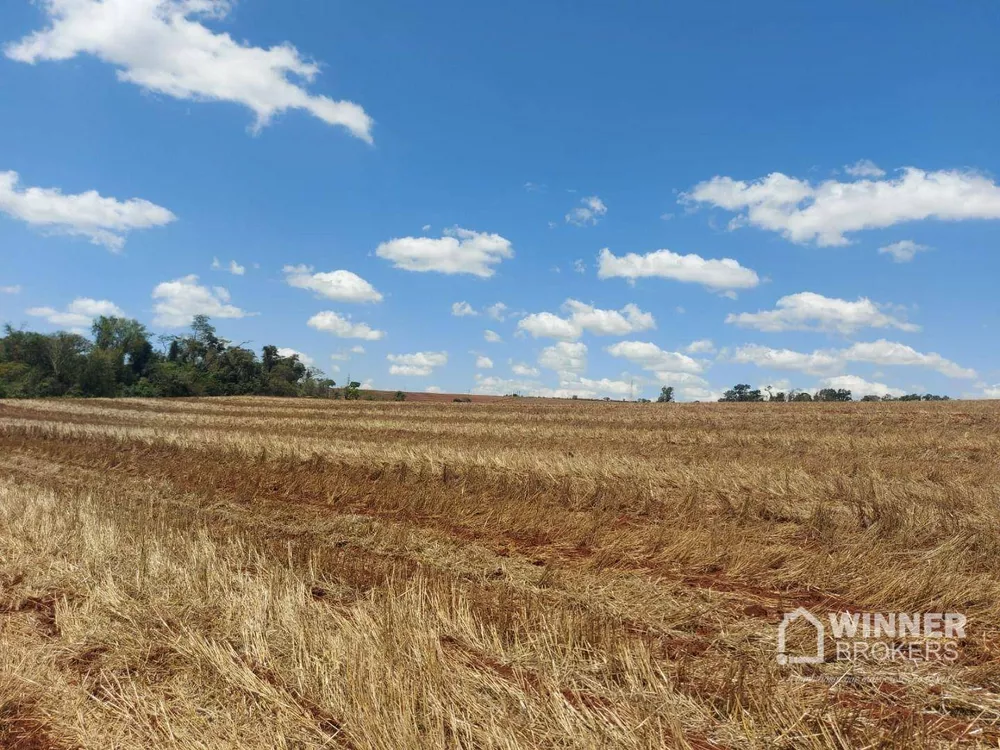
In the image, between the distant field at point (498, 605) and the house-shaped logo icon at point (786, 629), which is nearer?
the distant field at point (498, 605)

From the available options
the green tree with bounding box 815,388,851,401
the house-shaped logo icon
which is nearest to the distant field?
the house-shaped logo icon

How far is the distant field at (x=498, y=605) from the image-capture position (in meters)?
3.42

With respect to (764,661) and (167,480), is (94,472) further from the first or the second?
(764,661)

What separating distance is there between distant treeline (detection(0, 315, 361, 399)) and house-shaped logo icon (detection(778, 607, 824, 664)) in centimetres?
9289

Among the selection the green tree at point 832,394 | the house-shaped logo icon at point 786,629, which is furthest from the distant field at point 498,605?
the green tree at point 832,394

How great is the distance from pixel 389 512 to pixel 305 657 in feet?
20.9

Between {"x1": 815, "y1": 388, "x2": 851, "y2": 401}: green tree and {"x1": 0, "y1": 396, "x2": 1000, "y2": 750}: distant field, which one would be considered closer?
{"x1": 0, "y1": 396, "x2": 1000, "y2": 750}: distant field
